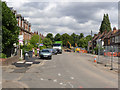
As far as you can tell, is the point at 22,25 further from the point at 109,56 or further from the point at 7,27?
the point at 109,56

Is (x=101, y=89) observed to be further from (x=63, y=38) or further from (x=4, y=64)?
(x=63, y=38)

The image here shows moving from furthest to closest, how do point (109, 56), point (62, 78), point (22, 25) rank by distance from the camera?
point (22, 25)
point (109, 56)
point (62, 78)

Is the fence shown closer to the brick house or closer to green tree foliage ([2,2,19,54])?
green tree foliage ([2,2,19,54])

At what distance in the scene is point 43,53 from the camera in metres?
27.5

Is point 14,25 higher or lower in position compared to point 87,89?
higher

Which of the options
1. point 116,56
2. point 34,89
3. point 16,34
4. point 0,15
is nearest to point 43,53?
point 16,34

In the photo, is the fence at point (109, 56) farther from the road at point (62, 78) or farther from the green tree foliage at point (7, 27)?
the green tree foliage at point (7, 27)

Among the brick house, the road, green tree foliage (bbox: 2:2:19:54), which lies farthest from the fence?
the brick house

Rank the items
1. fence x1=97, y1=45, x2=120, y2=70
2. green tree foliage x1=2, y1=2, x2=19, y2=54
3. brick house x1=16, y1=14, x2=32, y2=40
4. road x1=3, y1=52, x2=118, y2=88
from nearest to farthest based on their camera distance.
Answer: road x1=3, y1=52, x2=118, y2=88 → fence x1=97, y1=45, x2=120, y2=70 → green tree foliage x1=2, y1=2, x2=19, y2=54 → brick house x1=16, y1=14, x2=32, y2=40

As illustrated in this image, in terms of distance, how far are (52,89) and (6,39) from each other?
15.7 meters

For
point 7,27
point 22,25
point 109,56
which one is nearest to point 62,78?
point 109,56

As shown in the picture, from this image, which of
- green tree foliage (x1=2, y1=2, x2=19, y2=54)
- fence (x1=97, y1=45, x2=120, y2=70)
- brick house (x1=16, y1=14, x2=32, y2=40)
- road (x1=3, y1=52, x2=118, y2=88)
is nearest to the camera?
road (x1=3, y1=52, x2=118, y2=88)

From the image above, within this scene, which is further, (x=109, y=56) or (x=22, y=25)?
(x=22, y=25)

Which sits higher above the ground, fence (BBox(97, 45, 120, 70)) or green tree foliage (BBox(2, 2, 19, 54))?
green tree foliage (BBox(2, 2, 19, 54))
